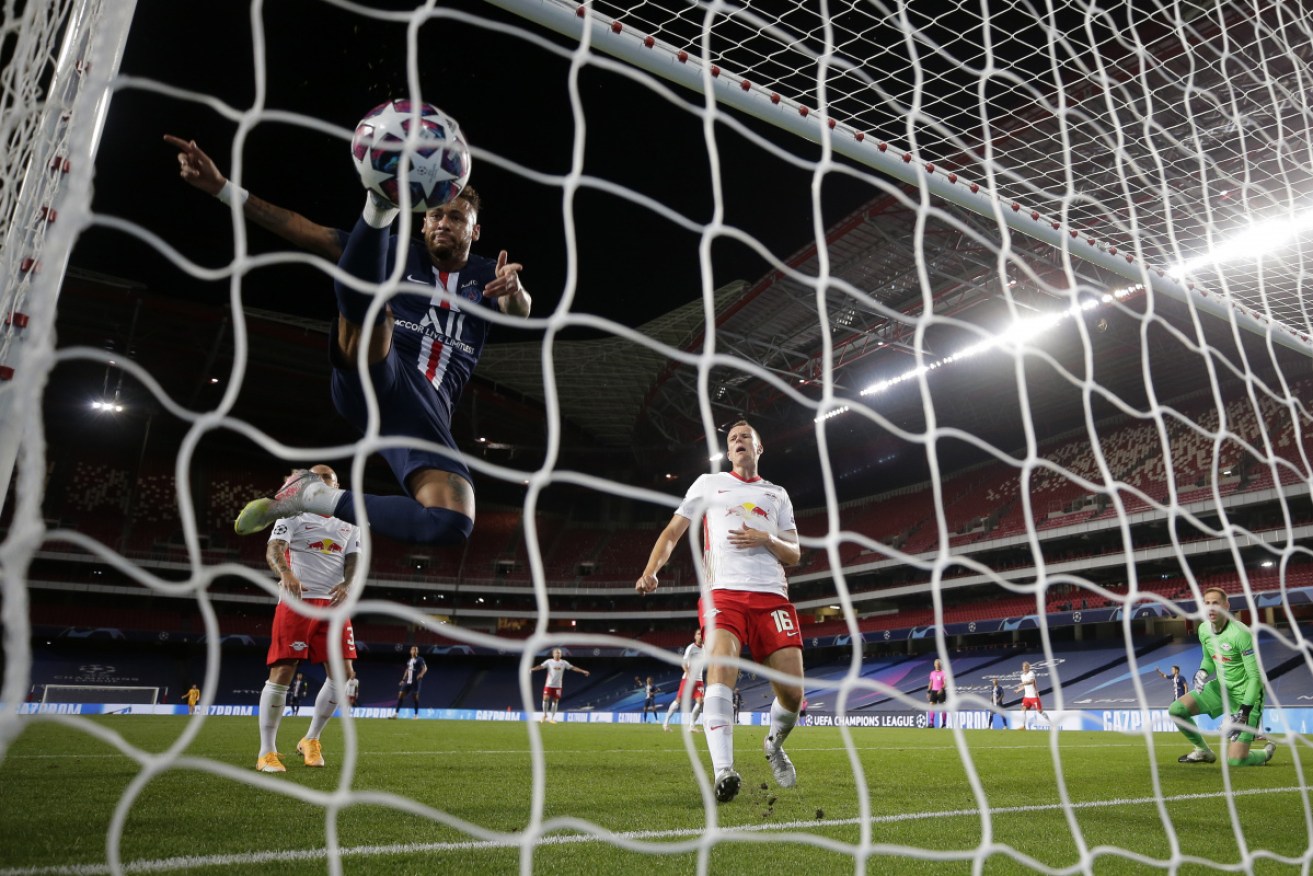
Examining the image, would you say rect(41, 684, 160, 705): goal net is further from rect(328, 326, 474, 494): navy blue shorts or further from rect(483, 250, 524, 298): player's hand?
rect(483, 250, 524, 298): player's hand

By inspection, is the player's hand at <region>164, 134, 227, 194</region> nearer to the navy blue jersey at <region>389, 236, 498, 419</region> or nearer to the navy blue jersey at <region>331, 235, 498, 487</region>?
the navy blue jersey at <region>331, 235, 498, 487</region>

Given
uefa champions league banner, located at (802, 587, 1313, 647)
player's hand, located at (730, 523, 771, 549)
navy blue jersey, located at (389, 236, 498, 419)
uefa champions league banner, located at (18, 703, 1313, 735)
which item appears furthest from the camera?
uefa champions league banner, located at (802, 587, 1313, 647)

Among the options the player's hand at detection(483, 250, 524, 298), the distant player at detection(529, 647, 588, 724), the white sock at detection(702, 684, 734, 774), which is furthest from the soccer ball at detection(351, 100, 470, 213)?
the distant player at detection(529, 647, 588, 724)

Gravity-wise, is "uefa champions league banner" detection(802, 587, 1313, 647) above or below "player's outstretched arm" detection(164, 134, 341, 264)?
above

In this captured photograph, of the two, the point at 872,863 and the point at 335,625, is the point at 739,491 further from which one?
the point at 335,625

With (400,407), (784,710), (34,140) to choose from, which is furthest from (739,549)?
(34,140)

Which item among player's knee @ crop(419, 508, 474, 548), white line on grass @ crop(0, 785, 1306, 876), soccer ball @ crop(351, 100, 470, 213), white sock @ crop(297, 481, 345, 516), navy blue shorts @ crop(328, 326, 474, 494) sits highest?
soccer ball @ crop(351, 100, 470, 213)

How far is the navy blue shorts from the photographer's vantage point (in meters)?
3.12

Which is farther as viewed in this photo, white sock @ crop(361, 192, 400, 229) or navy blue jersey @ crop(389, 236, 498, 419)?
navy blue jersey @ crop(389, 236, 498, 419)

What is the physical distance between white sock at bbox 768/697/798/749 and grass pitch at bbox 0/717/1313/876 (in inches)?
12.4

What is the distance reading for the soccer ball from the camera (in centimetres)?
237

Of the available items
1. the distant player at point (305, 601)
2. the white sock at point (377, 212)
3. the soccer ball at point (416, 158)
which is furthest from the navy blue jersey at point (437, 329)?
the distant player at point (305, 601)

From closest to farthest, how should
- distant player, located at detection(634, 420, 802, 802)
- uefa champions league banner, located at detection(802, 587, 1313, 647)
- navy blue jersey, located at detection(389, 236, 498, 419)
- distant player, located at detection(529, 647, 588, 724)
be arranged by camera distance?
1. navy blue jersey, located at detection(389, 236, 498, 419)
2. distant player, located at detection(634, 420, 802, 802)
3. distant player, located at detection(529, 647, 588, 724)
4. uefa champions league banner, located at detection(802, 587, 1313, 647)

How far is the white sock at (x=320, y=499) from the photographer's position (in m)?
3.34
